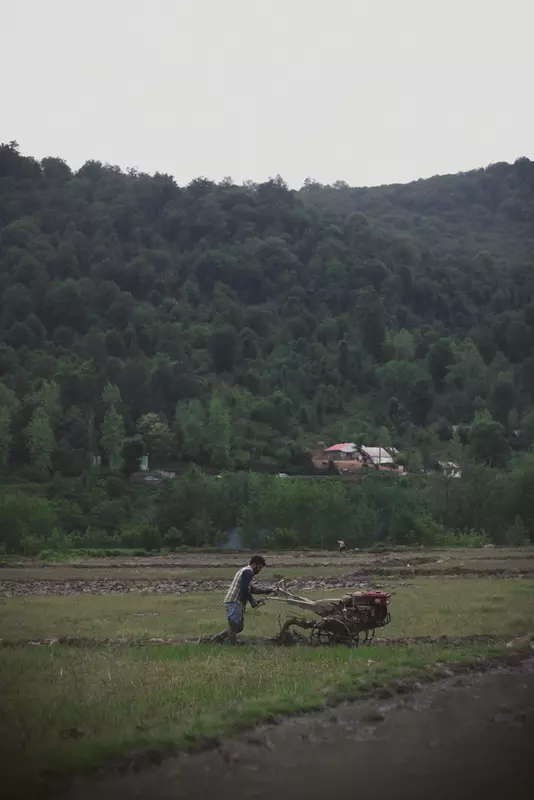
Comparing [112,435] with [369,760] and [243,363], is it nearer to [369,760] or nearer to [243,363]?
[243,363]

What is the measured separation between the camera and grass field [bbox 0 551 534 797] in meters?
10.1

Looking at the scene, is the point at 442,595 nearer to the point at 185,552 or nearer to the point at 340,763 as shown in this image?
the point at 340,763

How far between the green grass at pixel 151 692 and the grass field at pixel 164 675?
17 mm

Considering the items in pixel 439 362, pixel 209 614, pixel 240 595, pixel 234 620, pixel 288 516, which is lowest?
pixel 209 614

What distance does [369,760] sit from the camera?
10086mm

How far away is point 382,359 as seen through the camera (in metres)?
173

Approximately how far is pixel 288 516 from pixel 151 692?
6067 centimetres

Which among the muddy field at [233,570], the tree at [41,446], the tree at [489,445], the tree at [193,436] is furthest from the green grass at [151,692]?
the tree at [489,445]

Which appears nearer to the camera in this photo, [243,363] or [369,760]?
[369,760]

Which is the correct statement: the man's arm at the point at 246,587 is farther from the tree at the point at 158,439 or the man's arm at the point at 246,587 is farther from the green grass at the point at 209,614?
the tree at the point at 158,439

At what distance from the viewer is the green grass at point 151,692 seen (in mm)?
9883

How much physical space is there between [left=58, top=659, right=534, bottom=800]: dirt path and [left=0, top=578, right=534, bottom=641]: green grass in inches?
286

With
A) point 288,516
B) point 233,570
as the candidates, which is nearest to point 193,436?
point 288,516

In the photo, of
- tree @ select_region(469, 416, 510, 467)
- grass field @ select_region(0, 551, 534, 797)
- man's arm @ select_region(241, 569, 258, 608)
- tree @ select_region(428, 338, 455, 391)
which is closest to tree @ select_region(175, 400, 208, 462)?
tree @ select_region(469, 416, 510, 467)
